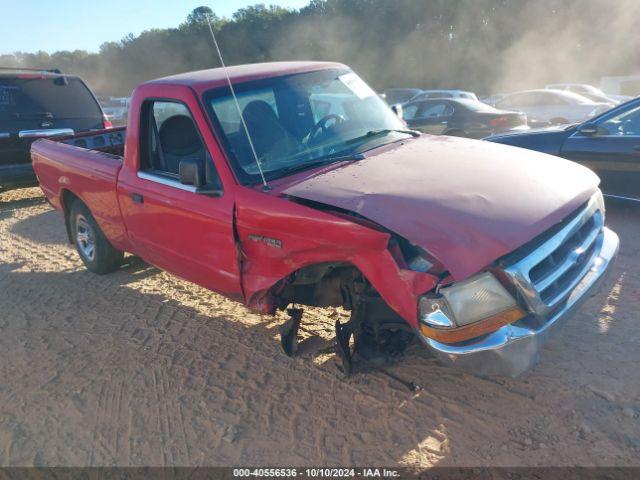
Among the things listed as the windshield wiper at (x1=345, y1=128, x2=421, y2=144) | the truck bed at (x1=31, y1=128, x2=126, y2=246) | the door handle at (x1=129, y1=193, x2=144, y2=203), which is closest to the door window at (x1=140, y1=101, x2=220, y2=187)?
the door handle at (x1=129, y1=193, x2=144, y2=203)

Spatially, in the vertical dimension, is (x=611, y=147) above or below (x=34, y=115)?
below

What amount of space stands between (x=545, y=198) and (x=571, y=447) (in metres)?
1.29

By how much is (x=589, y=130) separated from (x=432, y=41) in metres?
35.8

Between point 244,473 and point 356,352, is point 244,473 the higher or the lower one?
the lower one

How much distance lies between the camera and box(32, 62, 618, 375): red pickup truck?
272 cm

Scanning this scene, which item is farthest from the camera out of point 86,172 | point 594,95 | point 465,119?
point 594,95

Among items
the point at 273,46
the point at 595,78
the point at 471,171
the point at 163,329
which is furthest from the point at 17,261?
the point at 273,46

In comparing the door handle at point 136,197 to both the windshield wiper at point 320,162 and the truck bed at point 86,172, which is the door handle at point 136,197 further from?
the windshield wiper at point 320,162

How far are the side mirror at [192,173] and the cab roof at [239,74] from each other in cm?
63

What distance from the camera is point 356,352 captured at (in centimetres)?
335

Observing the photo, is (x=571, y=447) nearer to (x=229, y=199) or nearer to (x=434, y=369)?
(x=434, y=369)

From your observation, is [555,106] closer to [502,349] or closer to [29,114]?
[29,114]

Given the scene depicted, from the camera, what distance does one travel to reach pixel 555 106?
15.8m

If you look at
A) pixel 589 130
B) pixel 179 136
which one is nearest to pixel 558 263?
pixel 179 136
